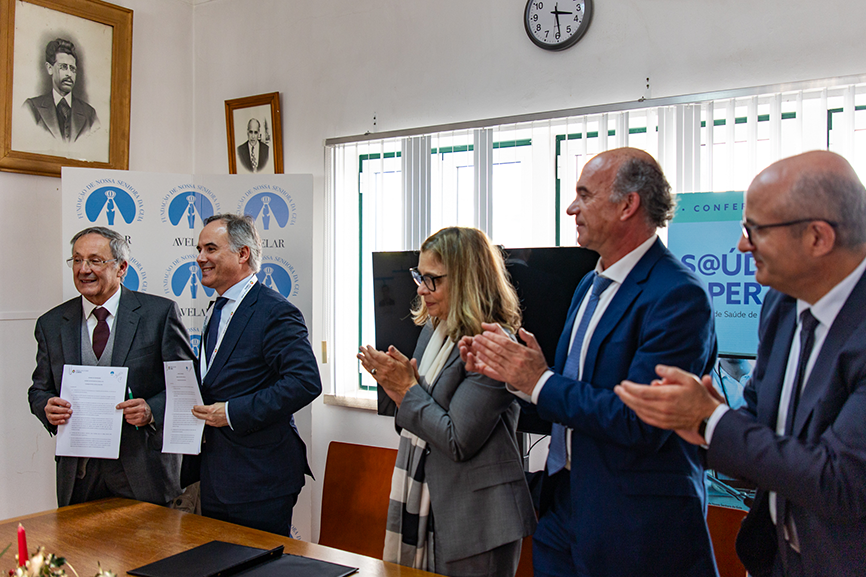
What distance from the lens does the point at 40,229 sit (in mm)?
4047

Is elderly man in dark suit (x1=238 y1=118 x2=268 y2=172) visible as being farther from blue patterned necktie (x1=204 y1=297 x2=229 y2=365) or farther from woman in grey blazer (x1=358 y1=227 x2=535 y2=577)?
woman in grey blazer (x1=358 y1=227 x2=535 y2=577)

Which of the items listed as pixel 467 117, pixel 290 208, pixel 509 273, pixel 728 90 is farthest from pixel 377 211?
pixel 728 90

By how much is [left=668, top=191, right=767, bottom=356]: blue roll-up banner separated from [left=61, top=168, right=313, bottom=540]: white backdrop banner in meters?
2.07

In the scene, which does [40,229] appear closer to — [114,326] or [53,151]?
[53,151]

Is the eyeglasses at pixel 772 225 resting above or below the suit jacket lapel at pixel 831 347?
above

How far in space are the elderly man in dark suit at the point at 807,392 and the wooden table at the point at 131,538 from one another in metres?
0.83

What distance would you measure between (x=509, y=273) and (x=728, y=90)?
1399 mm

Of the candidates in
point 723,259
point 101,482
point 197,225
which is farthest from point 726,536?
point 197,225

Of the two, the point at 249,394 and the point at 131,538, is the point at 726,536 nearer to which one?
the point at 249,394

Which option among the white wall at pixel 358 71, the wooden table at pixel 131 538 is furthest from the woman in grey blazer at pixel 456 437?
the white wall at pixel 358 71

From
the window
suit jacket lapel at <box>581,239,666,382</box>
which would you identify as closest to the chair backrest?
the window

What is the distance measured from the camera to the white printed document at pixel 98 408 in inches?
102

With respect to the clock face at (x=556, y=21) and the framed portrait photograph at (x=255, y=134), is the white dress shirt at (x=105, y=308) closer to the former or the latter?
the framed portrait photograph at (x=255, y=134)

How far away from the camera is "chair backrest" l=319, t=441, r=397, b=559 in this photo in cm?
340
